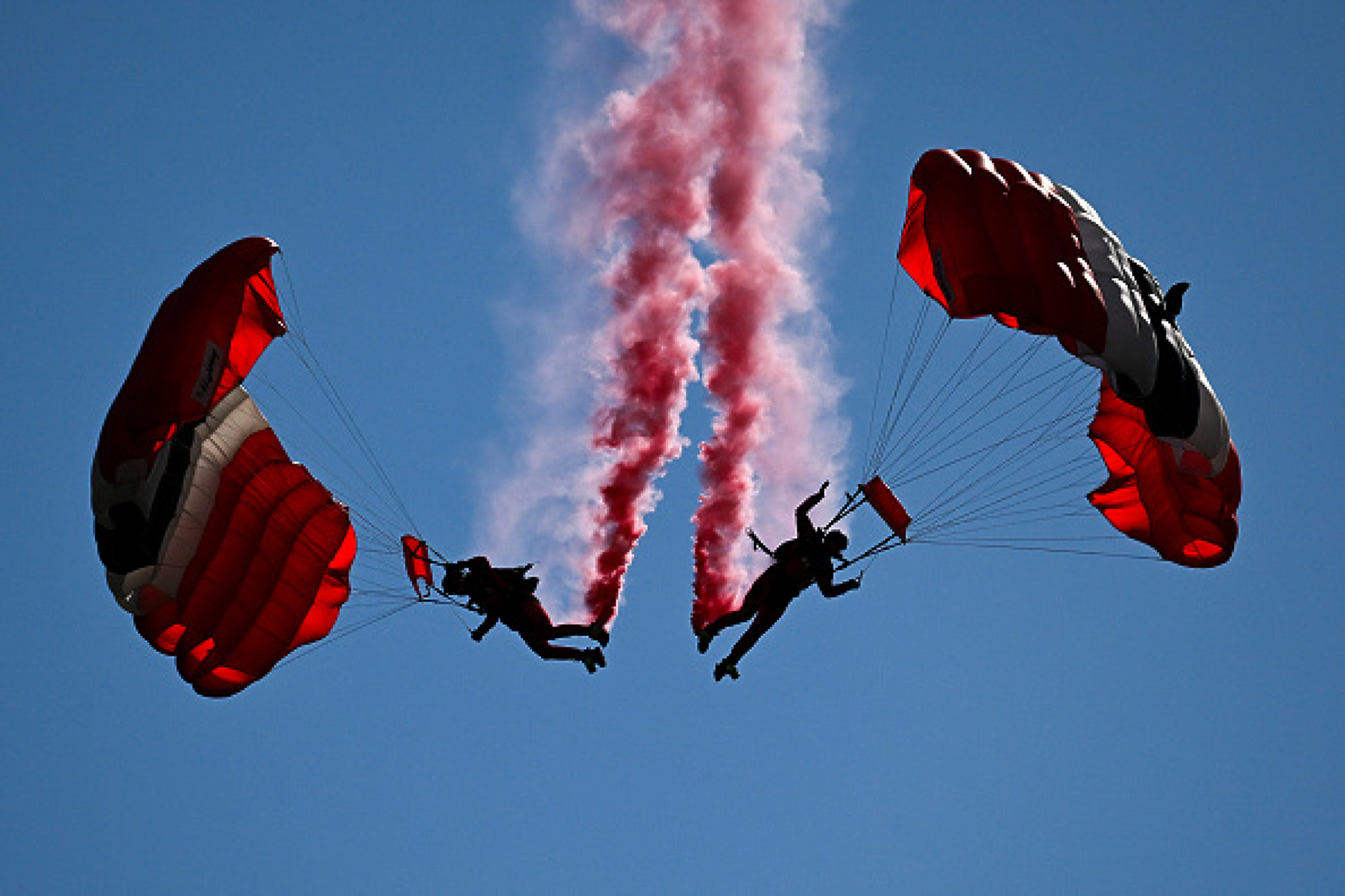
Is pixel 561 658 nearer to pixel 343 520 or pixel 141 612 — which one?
pixel 343 520

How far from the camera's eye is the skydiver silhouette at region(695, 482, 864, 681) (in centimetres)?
1942

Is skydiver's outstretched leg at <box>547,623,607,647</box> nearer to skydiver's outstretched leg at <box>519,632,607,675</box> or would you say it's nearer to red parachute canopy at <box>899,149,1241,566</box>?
skydiver's outstretched leg at <box>519,632,607,675</box>

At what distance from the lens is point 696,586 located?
68.7 feet

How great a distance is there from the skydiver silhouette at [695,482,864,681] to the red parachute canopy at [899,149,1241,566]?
2.53m

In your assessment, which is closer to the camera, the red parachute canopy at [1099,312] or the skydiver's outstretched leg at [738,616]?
the red parachute canopy at [1099,312]

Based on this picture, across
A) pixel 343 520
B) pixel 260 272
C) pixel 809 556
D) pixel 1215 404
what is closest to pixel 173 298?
pixel 260 272

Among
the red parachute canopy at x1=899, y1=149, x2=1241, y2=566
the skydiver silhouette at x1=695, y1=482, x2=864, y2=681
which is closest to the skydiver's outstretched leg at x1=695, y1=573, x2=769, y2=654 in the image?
the skydiver silhouette at x1=695, y1=482, x2=864, y2=681

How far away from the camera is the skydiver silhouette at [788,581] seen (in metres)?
19.4

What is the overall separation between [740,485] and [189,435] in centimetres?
588

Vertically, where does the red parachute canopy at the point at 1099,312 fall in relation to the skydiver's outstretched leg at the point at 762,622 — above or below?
above

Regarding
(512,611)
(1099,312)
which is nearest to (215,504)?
(512,611)

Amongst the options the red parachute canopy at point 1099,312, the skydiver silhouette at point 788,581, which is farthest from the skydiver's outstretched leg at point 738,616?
the red parachute canopy at point 1099,312

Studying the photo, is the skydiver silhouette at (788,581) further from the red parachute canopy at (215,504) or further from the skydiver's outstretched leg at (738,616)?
the red parachute canopy at (215,504)

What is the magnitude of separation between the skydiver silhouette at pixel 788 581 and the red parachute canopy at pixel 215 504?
4083mm
